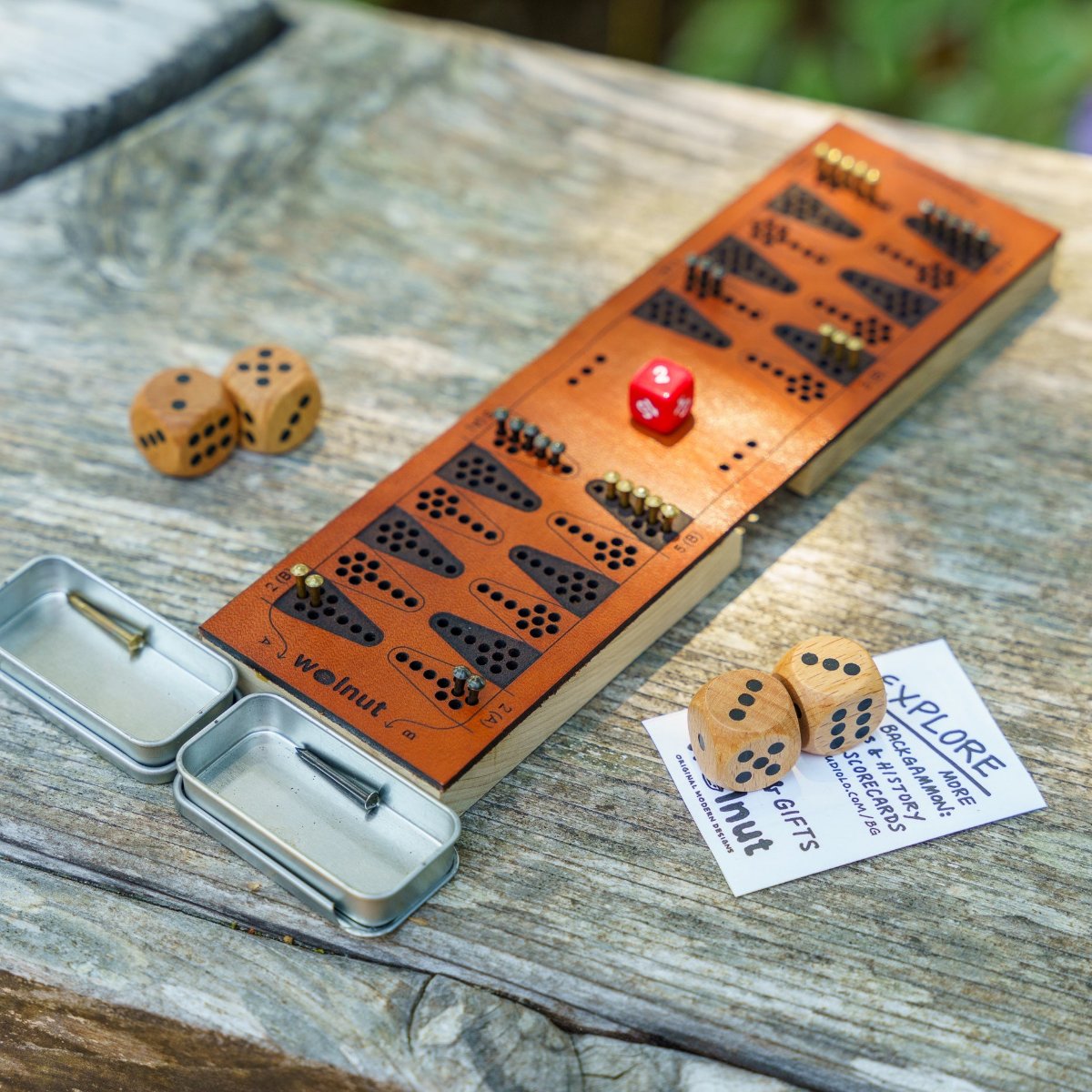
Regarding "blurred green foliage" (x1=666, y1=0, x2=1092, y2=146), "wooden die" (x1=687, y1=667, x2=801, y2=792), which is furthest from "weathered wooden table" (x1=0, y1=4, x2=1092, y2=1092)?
"blurred green foliage" (x1=666, y1=0, x2=1092, y2=146)

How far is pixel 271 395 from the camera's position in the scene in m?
2.34

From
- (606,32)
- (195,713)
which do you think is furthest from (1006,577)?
(606,32)

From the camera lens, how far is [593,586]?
82.2 inches

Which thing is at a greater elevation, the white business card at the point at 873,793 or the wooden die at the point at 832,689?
the wooden die at the point at 832,689

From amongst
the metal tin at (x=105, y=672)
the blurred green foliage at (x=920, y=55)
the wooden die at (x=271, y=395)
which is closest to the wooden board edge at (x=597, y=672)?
the metal tin at (x=105, y=672)

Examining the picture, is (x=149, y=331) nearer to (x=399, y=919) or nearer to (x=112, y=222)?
(x=112, y=222)

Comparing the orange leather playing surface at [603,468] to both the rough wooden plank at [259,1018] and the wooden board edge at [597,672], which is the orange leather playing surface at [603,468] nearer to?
the wooden board edge at [597,672]

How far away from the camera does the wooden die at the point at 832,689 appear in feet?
6.31

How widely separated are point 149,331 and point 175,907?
1223mm

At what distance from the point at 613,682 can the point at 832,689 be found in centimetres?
36

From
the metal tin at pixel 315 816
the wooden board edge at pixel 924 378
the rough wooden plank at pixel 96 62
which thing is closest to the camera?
the metal tin at pixel 315 816

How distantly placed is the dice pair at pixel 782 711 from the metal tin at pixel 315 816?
385 mm

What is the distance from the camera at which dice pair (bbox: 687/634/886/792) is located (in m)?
1.89

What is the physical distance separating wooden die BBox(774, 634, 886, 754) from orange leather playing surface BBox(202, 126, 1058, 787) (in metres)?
0.25
